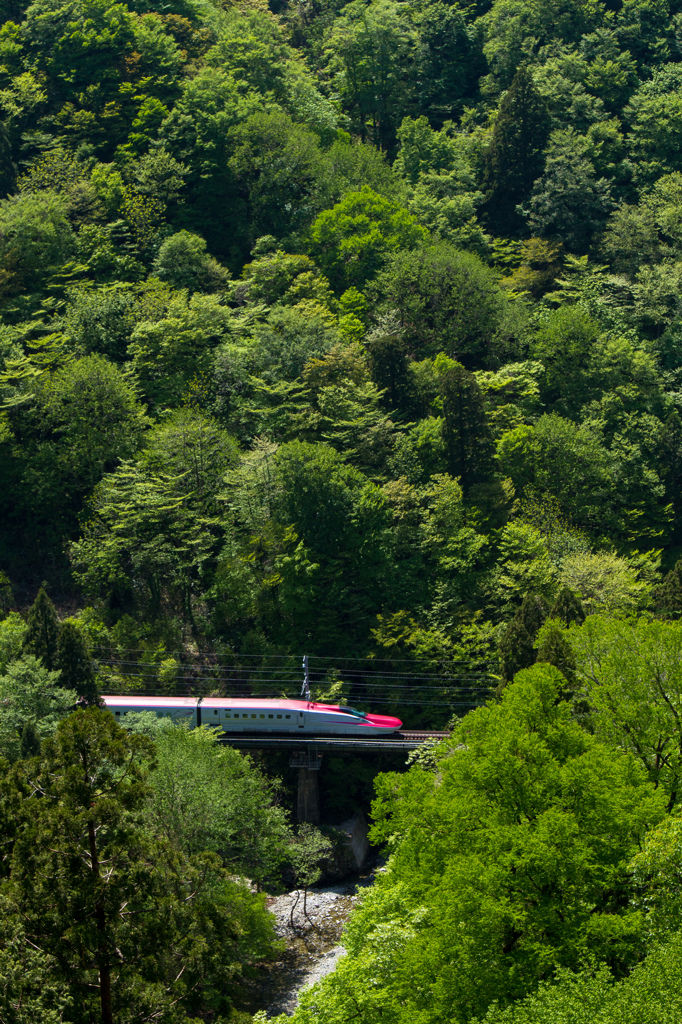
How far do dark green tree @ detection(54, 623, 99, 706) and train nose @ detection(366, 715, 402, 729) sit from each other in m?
12.7

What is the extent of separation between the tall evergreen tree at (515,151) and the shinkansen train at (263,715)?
4988 cm

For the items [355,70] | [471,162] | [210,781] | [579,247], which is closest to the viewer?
[210,781]

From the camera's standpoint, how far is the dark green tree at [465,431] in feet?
211

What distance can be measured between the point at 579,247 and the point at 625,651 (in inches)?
2232

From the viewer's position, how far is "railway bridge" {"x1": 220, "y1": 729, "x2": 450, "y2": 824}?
172ft

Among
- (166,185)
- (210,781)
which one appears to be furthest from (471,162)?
(210,781)

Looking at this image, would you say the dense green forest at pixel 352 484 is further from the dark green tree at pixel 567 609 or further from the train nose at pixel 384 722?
the train nose at pixel 384 722

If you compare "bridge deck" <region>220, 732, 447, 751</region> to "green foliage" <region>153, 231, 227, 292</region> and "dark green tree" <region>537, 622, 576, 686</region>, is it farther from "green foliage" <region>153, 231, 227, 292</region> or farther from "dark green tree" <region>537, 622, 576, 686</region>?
"green foliage" <region>153, 231, 227, 292</region>

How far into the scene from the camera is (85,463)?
→ 64.6m

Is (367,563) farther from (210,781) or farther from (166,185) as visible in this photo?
(166,185)

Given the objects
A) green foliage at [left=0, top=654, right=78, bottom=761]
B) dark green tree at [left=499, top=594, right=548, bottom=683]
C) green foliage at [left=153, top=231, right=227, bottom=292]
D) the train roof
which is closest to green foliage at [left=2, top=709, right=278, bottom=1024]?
green foliage at [left=0, top=654, right=78, bottom=761]

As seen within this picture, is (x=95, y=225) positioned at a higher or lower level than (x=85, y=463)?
higher

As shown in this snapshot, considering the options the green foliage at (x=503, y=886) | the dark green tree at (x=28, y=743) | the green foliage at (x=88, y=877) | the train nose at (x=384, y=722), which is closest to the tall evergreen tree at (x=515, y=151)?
the train nose at (x=384, y=722)

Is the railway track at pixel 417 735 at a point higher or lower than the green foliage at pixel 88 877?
lower
